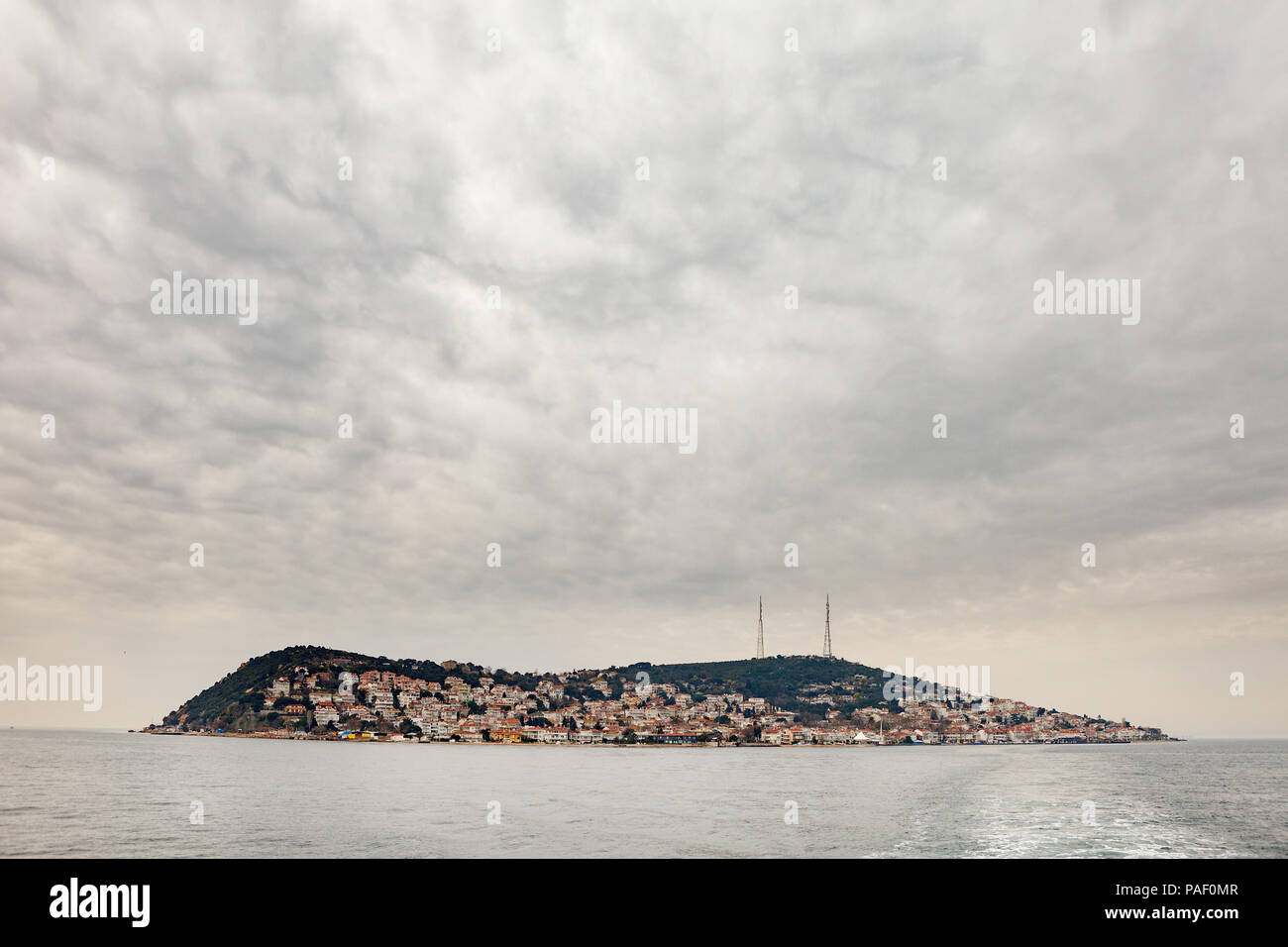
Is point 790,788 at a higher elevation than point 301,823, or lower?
lower
